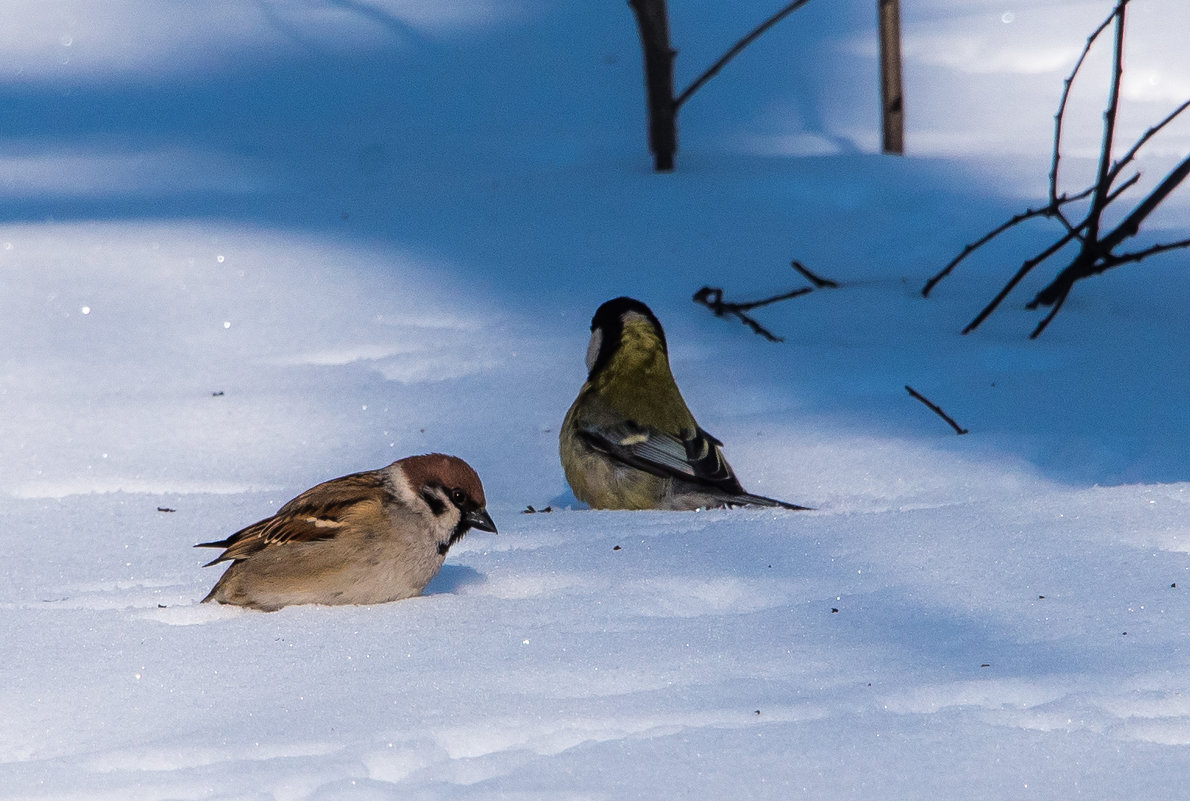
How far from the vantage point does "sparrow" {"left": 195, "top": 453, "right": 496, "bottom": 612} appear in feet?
9.29

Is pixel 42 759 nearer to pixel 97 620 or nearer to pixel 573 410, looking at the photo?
pixel 97 620

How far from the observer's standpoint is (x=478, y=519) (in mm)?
3018

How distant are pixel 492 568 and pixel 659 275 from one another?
11.4ft

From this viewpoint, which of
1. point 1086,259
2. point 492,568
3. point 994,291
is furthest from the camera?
point 994,291

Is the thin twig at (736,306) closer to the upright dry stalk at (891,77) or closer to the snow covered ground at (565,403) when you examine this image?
the snow covered ground at (565,403)

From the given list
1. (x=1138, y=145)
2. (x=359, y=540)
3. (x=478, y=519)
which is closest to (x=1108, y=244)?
(x=1138, y=145)

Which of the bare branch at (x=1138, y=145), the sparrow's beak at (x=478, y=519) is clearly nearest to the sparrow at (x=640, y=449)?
the sparrow's beak at (x=478, y=519)

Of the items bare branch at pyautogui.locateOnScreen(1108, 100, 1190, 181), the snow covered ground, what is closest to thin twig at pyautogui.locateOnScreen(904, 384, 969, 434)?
the snow covered ground

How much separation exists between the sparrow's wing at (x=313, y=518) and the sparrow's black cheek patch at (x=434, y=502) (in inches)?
3.8

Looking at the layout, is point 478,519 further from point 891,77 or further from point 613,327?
point 891,77

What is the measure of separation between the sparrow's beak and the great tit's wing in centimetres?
109

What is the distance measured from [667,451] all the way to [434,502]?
127 centimetres

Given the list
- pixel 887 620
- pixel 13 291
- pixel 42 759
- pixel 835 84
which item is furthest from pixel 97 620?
pixel 835 84

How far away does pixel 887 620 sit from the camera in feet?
8.59
